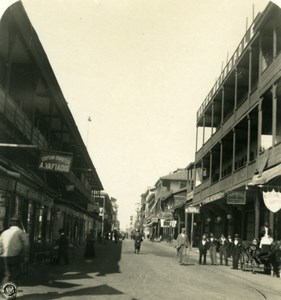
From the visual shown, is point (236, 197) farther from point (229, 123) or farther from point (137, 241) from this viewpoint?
point (137, 241)

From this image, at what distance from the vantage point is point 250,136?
94.5 feet

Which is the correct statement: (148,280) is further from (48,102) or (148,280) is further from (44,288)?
(48,102)

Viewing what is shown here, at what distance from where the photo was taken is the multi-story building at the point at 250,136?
19703 mm

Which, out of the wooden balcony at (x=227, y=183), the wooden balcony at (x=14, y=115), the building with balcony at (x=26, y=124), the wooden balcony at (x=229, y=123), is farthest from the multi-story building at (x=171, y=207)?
the wooden balcony at (x=14, y=115)

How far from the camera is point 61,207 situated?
28.9m

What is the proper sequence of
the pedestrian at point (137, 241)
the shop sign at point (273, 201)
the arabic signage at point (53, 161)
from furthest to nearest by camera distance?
the pedestrian at point (137, 241) → the shop sign at point (273, 201) → the arabic signage at point (53, 161)

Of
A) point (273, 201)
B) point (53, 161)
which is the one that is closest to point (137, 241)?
point (273, 201)

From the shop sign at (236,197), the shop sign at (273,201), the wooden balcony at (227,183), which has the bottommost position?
the shop sign at (273,201)

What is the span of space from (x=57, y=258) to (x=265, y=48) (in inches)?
527

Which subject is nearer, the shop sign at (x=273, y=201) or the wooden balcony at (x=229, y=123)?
the shop sign at (x=273, y=201)

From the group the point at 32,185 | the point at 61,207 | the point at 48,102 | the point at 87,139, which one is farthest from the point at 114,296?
the point at 87,139

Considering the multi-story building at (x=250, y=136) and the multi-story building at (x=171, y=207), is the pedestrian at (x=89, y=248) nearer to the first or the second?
the multi-story building at (x=250, y=136)

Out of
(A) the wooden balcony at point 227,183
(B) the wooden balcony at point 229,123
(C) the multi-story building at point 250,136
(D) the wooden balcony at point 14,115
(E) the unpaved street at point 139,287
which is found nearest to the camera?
(E) the unpaved street at point 139,287

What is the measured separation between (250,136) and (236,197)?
8391 mm
